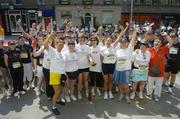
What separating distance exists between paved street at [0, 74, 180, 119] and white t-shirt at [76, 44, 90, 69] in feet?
3.78

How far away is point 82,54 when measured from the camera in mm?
6512

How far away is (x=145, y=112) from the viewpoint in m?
6.08

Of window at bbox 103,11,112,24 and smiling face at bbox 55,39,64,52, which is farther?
window at bbox 103,11,112,24

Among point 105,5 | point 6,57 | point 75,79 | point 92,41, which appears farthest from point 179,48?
point 105,5

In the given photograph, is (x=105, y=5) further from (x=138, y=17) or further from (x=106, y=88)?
(x=106, y=88)

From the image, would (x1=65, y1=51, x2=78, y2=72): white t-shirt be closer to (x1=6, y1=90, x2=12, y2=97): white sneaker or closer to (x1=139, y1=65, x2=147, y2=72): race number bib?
(x1=139, y1=65, x2=147, y2=72): race number bib

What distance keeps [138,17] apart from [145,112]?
2547cm

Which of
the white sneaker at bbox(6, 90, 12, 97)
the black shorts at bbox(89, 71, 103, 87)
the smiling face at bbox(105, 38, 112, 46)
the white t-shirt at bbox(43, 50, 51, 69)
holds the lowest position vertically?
the white sneaker at bbox(6, 90, 12, 97)

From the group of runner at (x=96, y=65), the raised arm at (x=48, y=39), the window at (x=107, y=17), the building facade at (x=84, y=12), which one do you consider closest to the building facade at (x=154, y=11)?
the building facade at (x=84, y=12)

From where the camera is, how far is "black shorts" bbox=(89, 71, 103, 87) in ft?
22.3

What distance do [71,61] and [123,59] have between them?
1514mm

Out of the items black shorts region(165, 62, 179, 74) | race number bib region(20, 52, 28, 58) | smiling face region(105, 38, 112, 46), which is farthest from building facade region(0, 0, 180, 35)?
smiling face region(105, 38, 112, 46)

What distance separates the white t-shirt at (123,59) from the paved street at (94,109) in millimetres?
1116

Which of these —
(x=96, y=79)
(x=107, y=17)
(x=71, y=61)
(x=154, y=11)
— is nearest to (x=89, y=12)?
(x=107, y=17)
